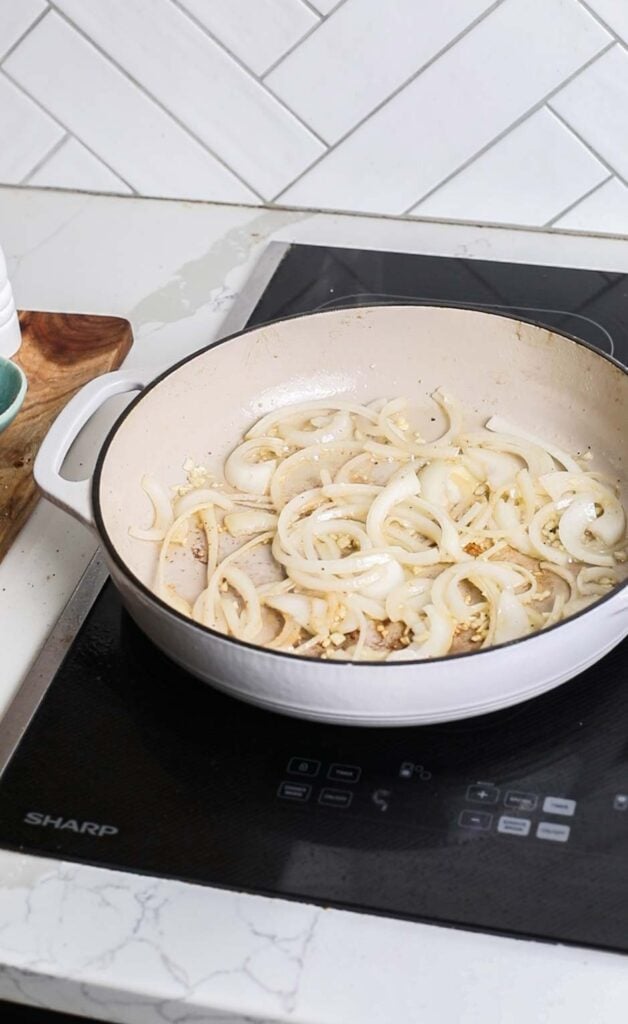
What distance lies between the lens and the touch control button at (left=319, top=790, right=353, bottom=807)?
67 cm

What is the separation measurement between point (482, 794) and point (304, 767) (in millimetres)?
112

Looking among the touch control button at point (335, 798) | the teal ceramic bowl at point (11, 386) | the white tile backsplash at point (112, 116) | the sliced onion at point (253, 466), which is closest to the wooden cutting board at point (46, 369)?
the teal ceramic bowl at point (11, 386)

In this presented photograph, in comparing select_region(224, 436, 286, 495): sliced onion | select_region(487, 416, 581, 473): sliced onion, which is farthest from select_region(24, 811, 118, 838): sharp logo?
select_region(487, 416, 581, 473): sliced onion

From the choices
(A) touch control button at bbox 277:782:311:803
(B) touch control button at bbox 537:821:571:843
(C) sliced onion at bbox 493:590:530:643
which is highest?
(C) sliced onion at bbox 493:590:530:643

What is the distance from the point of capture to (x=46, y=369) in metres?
1.06

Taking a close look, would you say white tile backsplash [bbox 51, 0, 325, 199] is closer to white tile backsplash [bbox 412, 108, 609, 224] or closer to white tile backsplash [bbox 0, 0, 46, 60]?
white tile backsplash [bbox 0, 0, 46, 60]

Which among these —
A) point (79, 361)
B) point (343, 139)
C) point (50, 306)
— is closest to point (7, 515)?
point (79, 361)

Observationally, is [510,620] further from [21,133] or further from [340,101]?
[21,133]

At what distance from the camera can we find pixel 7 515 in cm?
90

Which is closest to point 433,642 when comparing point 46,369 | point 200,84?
point 46,369

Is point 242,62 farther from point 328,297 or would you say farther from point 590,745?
point 590,745

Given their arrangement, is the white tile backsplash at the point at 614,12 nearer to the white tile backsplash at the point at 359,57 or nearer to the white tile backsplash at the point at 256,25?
the white tile backsplash at the point at 359,57

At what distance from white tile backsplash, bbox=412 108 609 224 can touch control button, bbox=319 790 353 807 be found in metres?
0.78

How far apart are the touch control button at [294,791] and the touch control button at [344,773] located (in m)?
0.02
